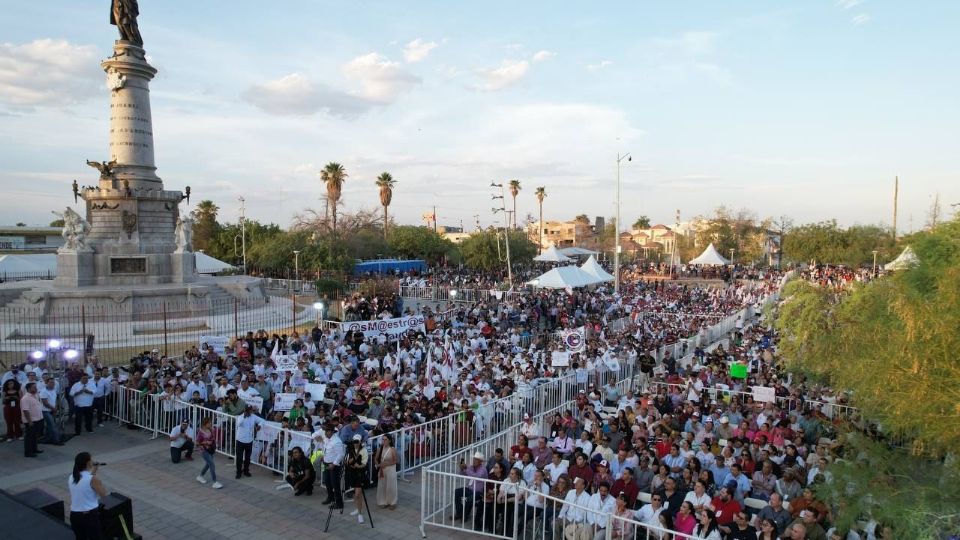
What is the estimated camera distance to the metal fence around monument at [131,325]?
21.0 metres

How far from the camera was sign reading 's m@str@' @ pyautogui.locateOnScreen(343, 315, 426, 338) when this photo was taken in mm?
18375

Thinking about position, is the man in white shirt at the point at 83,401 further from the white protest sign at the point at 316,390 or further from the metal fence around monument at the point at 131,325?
the metal fence around monument at the point at 131,325

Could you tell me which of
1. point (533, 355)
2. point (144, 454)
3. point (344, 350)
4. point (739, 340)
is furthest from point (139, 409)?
point (739, 340)

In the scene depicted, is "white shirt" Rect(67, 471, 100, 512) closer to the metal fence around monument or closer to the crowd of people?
the crowd of people

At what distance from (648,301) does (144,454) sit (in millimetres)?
23724

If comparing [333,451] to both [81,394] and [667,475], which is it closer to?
[667,475]

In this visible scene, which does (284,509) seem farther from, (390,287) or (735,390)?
(390,287)

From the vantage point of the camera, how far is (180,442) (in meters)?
11.2

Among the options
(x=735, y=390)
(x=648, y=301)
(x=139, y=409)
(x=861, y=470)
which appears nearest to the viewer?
(x=861, y=470)

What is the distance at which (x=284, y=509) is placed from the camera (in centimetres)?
940

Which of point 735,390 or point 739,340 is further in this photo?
point 739,340

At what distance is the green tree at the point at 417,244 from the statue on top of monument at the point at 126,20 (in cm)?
3751

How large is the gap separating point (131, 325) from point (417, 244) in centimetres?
4257

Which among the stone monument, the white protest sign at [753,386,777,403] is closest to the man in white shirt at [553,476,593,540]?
the white protest sign at [753,386,777,403]
